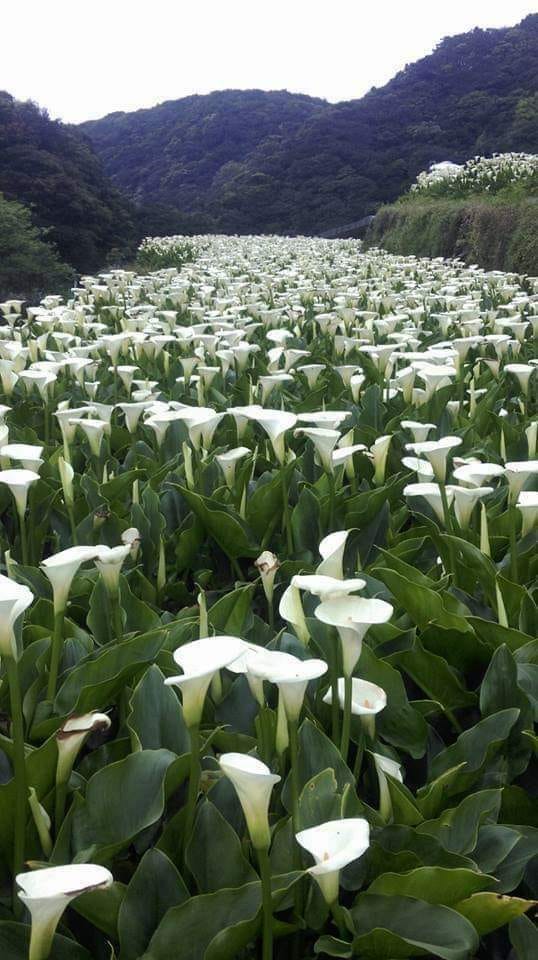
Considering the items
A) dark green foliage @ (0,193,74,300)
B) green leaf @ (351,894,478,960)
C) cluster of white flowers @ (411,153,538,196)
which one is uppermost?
cluster of white flowers @ (411,153,538,196)

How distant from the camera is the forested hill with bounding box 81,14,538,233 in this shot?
120 ft

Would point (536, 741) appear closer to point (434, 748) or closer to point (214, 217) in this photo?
point (434, 748)

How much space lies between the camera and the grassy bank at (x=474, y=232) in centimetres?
966

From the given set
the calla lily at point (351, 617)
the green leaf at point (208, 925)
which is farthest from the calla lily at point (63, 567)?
the green leaf at point (208, 925)

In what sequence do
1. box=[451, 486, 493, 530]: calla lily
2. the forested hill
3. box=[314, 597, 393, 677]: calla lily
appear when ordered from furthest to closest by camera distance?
the forested hill
box=[451, 486, 493, 530]: calla lily
box=[314, 597, 393, 677]: calla lily

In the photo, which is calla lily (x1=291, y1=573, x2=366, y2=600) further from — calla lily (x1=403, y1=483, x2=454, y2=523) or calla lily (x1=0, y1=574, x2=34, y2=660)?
calla lily (x1=403, y1=483, x2=454, y2=523)

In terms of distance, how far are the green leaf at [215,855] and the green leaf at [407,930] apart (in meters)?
0.15

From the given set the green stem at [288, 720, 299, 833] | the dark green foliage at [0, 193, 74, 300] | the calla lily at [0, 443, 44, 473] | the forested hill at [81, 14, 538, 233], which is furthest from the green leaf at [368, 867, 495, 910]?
the forested hill at [81, 14, 538, 233]

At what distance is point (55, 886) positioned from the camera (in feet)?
2.40

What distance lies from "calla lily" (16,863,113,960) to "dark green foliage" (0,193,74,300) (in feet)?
43.6

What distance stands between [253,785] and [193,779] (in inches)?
7.7

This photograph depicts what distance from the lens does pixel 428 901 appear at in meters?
1.01

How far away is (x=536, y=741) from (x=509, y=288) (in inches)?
200

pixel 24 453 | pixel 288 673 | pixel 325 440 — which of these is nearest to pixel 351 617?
pixel 288 673
